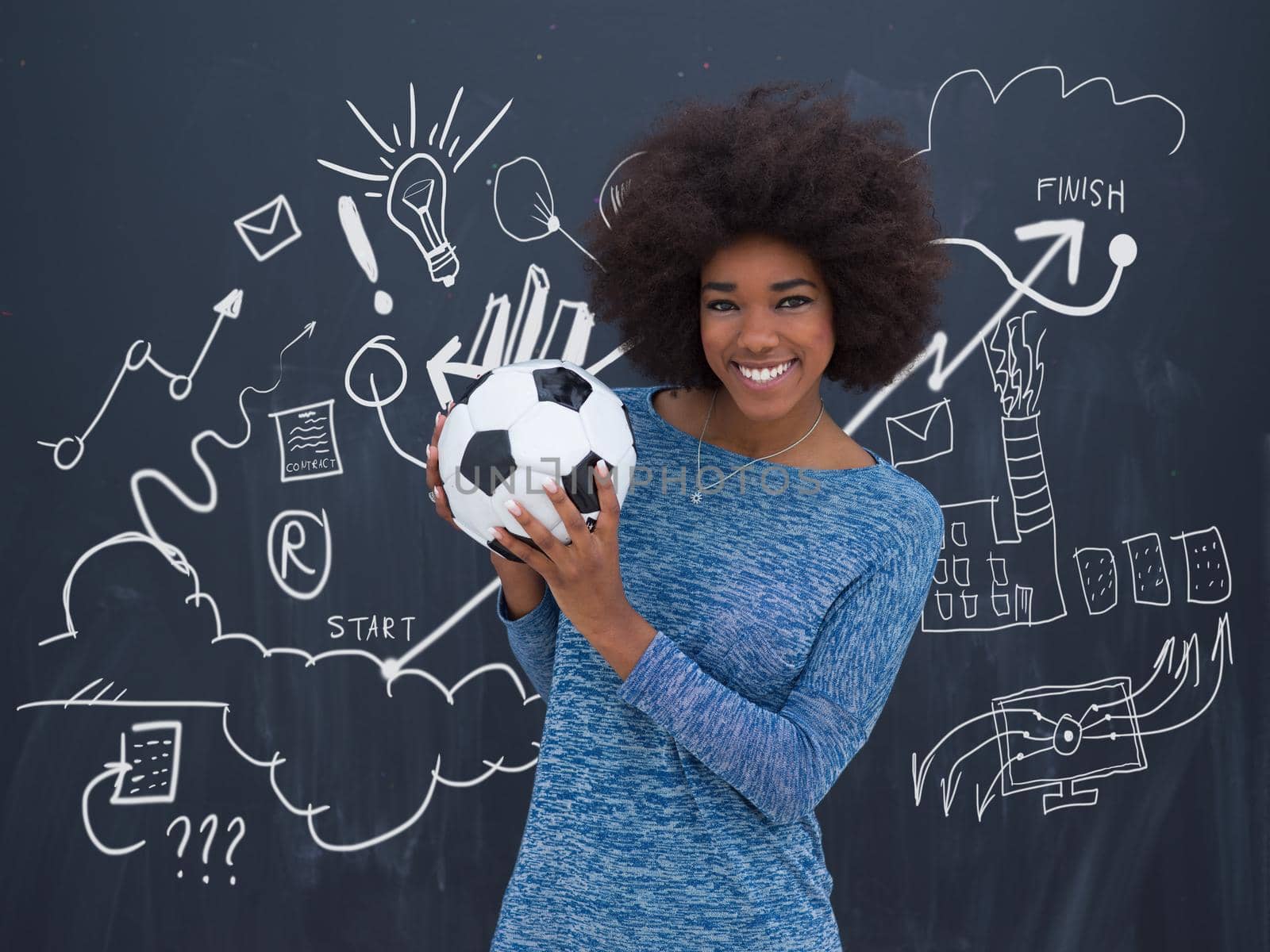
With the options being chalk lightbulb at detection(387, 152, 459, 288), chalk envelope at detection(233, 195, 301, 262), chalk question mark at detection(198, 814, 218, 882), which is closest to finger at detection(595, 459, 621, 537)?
chalk lightbulb at detection(387, 152, 459, 288)

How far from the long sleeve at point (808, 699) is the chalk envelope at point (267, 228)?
1.46 metres

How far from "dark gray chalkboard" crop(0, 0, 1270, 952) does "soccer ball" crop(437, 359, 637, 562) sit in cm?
101

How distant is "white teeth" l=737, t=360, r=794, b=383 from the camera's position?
1.32 meters

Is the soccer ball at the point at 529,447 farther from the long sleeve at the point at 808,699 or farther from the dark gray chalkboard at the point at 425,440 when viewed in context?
the dark gray chalkboard at the point at 425,440

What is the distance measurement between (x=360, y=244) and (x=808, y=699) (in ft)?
4.92

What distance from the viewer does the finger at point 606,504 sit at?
1198mm

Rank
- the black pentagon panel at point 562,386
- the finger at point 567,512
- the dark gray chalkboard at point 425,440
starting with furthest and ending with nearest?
the dark gray chalkboard at point 425,440
the black pentagon panel at point 562,386
the finger at point 567,512

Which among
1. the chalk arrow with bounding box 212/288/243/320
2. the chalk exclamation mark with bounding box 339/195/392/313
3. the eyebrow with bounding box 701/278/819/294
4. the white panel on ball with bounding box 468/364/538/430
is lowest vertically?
the white panel on ball with bounding box 468/364/538/430

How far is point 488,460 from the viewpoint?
1.23 meters

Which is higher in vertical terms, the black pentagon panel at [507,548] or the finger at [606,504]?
the finger at [606,504]

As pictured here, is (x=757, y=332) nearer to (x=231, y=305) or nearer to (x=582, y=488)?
(x=582, y=488)

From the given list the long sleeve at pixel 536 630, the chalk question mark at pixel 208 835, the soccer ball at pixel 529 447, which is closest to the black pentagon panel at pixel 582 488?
the soccer ball at pixel 529 447

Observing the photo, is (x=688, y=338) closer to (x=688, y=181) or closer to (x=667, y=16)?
(x=688, y=181)

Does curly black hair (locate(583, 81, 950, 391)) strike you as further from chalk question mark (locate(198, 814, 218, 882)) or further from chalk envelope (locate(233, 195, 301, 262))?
chalk question mark (locate(198, 814, 218, 882))
